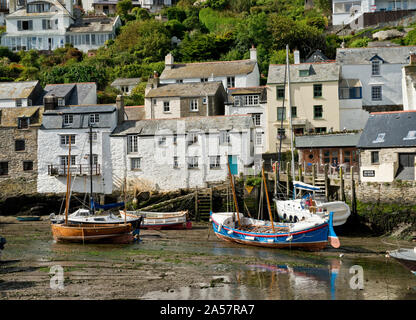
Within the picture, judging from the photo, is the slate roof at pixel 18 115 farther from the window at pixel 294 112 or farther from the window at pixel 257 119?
the window at pixel 294 112

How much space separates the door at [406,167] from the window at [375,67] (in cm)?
1636

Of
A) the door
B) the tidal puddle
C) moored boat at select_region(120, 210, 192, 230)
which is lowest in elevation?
the tidal puddle

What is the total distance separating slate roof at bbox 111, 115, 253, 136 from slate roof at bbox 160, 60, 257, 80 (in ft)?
38.5

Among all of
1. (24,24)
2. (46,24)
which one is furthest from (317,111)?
(24,24)

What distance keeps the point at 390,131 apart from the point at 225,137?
11506 millimetres

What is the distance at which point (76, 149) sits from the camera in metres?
39.1

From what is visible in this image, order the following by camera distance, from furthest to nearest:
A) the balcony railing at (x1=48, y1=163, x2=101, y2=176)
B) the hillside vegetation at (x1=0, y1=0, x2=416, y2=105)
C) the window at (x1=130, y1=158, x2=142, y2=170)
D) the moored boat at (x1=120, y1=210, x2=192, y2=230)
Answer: the hillside vegetation at (x1=0, y1=0, x2=416, y2=105), the window at (x1=130, y1=158, x2=142, y2=170), the balcony railing at (x1=48, y1=163, x2=101, y2=176), the moored boat at (x1=120, y1=210, x2=192, y2=230)

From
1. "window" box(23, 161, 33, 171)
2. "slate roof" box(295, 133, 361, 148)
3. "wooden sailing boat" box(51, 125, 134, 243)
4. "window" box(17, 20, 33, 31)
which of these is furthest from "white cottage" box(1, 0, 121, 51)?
"wooden sailing boat" box(51, 125, 134, 243)

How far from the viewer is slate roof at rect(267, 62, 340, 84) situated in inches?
1683

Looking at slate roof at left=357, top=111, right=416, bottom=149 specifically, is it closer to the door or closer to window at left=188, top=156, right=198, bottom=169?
the door

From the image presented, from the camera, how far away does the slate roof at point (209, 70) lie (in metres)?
49.4

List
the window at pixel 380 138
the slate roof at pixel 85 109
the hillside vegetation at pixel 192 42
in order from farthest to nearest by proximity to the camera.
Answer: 1. the hillside vegetation at pixel 192 42
2. the slate roof at pixel 85 109
3. the window at pixel 380 138

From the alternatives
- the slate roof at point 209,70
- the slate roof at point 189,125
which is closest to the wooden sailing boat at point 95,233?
the slate roof at point 189,125

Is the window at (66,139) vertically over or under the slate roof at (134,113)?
under
